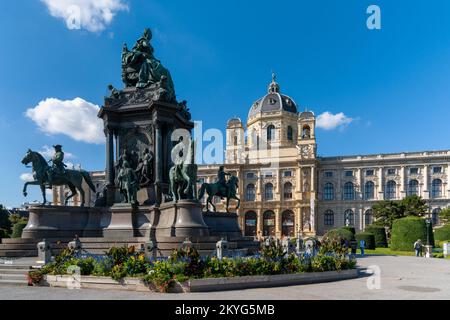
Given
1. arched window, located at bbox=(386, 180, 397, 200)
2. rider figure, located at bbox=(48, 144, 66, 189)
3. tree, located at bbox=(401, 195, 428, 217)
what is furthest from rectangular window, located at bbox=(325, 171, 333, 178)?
rider figure, located at bbox=(48, 144, 66, 189)

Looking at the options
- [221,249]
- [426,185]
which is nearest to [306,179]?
[426,185]

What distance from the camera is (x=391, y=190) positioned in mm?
91375

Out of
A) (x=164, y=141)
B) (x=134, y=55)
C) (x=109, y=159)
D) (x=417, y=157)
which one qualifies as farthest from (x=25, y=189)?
(x=417, y=157)

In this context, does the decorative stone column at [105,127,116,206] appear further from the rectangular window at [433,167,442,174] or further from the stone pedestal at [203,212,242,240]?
the rectangular window at [433,167,442,174]

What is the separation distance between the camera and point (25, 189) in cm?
2002

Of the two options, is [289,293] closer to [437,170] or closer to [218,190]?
[218,190]

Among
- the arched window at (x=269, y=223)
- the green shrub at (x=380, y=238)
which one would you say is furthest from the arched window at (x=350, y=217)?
the green shrub at (x=380, y=238)

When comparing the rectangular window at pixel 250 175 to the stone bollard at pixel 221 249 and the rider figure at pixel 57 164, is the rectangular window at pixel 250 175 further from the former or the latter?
the stone bollard at pixel 221 249

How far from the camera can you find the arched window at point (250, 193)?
100 metres

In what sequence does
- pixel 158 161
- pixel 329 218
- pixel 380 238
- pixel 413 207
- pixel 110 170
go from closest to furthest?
1. pixel 158 161
2. pixel 110 170
3. pixel 380 238
4. pixel 413 207
5. pixel 329 218

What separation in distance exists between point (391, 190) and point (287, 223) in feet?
82.9

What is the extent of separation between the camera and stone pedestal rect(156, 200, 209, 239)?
17234 mm

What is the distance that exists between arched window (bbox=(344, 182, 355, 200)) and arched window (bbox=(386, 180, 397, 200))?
7671 millimetres

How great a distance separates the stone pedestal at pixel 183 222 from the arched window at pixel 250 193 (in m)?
82.5
